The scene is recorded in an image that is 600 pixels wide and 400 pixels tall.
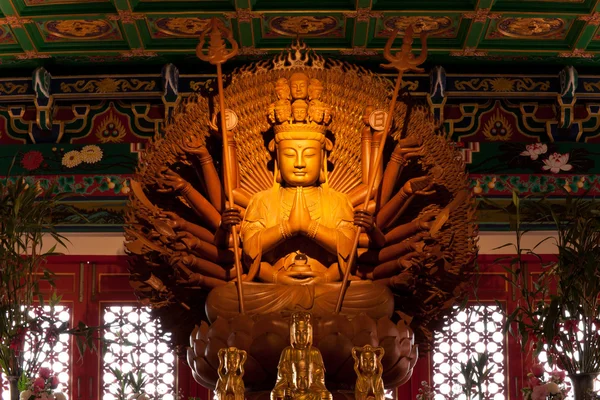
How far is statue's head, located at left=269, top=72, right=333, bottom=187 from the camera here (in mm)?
6305

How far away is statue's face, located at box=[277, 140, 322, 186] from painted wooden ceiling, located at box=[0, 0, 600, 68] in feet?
3.59

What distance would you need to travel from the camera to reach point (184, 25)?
728 cm

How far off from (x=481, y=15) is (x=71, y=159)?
104 inches

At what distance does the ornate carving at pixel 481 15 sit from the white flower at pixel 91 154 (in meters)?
2.39

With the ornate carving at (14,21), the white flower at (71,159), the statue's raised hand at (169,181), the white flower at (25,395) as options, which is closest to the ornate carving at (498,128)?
the statue's raised hand at (169,181)

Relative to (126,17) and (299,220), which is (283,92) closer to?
(299,220)

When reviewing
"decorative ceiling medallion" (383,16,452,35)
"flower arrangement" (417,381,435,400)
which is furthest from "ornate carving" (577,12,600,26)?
"flower arrangement" (417,381,435,400)

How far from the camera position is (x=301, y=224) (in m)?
6.04

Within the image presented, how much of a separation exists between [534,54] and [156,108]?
239 cm

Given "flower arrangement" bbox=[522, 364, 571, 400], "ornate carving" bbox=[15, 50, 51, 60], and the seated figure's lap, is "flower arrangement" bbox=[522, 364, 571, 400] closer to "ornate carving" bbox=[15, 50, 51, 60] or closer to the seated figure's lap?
the seated figure's lap

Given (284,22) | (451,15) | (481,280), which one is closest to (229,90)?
(284,22)

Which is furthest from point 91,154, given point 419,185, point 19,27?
point 419,185

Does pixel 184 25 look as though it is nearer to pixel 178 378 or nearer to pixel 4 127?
pixel 4 127

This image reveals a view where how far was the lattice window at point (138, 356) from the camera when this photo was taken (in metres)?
7.19
